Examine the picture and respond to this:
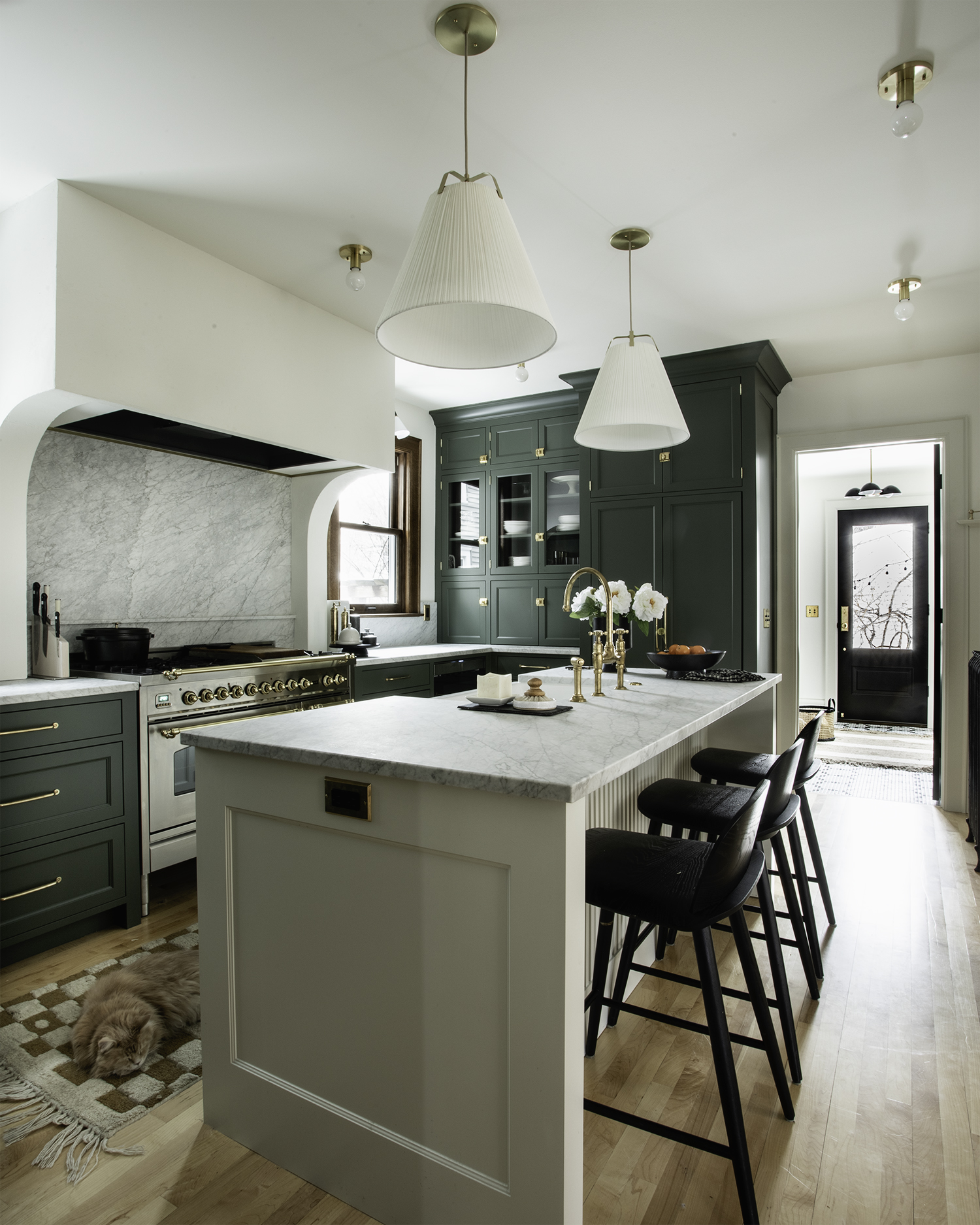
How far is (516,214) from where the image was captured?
269 cm

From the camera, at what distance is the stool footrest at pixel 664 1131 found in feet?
4.62

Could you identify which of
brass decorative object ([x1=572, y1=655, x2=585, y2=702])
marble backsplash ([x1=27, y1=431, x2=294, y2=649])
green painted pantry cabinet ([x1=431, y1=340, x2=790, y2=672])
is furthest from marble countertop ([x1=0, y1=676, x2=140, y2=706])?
green painted pantry cabinet ([x1=431, y1=340, x2=790, y2=672])

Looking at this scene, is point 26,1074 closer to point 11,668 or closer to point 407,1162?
point 407,1162

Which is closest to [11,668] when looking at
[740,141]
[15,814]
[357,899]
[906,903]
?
[15,814]

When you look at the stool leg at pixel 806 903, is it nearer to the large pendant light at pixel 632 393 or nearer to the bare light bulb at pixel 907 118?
the large pendant light at pixel 632 393

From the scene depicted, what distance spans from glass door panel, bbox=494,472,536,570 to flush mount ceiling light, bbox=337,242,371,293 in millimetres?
2414

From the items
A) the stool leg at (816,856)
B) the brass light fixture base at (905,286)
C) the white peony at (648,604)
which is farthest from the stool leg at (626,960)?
the brass light fixture base at (905,286)

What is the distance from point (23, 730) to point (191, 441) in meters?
1.65

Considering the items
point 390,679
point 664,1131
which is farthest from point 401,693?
point 664,1131

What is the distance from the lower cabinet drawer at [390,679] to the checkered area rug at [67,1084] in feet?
6.50

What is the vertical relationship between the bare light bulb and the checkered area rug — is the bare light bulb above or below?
above

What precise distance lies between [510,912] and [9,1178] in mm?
1319

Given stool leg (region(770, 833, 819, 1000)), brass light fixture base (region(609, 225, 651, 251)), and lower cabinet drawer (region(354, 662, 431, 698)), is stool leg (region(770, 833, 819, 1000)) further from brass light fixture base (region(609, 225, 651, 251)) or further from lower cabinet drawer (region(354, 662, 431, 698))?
lower cabinet drawer (region(354, 662, 431, 698))

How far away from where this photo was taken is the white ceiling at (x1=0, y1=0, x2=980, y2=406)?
5.96ft
